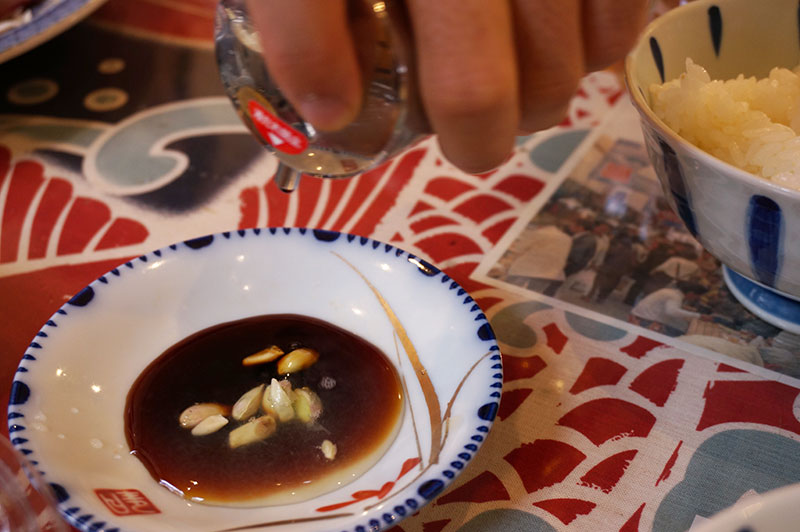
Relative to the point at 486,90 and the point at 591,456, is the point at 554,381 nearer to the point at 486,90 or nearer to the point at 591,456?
the point at 591,456

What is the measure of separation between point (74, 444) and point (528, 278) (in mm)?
443

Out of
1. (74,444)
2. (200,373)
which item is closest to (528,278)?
(200,373)

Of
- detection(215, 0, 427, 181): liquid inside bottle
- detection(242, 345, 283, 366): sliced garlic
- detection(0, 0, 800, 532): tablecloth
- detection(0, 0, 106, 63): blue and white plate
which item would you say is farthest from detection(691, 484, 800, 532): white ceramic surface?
detection(0, 0, 106, 63): blue and white plate

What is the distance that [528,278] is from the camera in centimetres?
76

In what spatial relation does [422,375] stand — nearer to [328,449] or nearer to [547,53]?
[328,449]

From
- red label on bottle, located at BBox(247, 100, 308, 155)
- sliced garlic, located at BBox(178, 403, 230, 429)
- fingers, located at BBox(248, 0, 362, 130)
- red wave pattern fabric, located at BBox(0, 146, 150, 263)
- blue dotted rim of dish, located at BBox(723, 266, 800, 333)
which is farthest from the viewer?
red wave pattern fabric, located at BBox(0, 146, 150, 263)

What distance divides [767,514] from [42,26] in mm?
934

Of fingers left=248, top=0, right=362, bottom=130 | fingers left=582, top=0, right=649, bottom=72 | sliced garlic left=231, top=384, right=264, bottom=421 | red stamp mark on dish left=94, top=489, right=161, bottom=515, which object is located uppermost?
fingers left=248, top=0, right=362, bottom=130

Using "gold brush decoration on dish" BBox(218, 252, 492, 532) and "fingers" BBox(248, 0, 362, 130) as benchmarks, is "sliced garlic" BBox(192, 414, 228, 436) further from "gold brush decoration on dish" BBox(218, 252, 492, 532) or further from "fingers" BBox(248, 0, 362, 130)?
"fingers" BBox(248, 0, 362, 130)

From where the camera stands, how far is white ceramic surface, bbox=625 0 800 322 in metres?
0.57

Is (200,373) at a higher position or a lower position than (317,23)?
lower

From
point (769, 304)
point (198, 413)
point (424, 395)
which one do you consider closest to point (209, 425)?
point (198, 413)

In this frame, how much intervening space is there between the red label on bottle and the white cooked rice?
0.36 meters

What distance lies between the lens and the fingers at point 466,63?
37 centimetres
